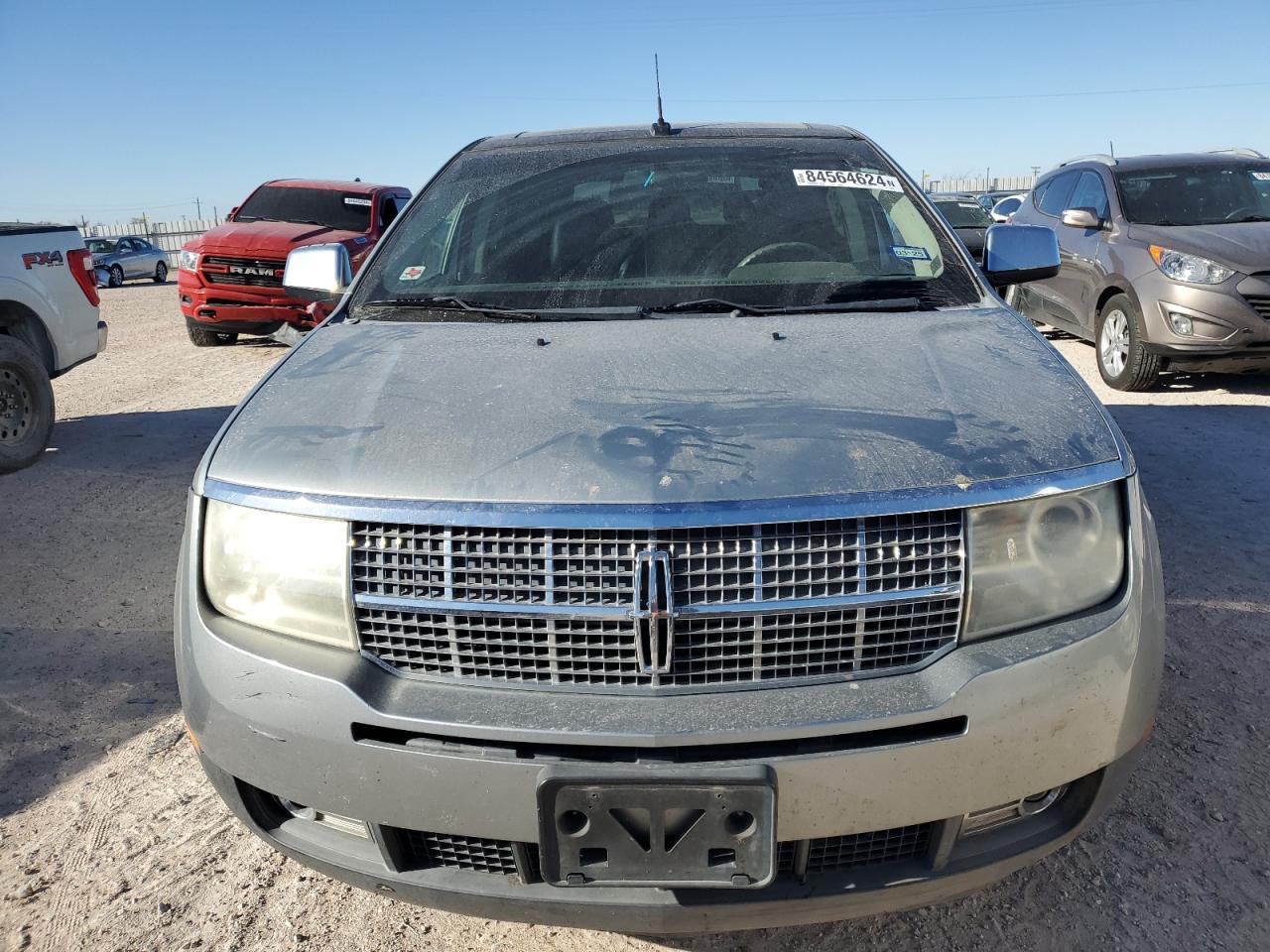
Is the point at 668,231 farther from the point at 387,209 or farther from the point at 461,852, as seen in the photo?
the point at 387,209

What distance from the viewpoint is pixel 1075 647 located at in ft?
5.93


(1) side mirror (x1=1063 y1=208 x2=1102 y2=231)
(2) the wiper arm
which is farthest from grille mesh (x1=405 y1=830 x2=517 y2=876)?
(1) side mirror (x1=1063 y1=208 x2=1102 y2=231)

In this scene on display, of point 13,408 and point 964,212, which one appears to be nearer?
point 13,408

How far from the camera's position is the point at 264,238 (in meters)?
10.8

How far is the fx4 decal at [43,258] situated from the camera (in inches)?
255

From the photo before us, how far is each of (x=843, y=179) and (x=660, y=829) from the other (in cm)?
226

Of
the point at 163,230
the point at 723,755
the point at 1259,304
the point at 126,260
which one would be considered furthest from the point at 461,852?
the point at 163,230

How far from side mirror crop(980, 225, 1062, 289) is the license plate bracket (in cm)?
204

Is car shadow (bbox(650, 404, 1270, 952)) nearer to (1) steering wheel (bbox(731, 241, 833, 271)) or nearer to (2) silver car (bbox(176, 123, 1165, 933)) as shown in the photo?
(2) silver car (bbox(176, 123, 1165, 933))

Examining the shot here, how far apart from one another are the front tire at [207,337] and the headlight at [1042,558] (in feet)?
36.7

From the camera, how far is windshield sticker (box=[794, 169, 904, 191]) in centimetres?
315

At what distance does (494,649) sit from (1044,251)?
225 centimetres

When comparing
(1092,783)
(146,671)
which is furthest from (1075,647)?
(146,671)

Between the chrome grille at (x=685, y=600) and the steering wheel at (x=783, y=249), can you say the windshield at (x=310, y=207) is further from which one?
the chrome grille at (x=685, y=600)
